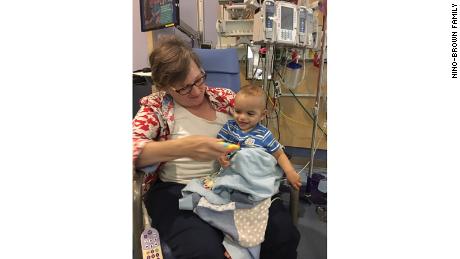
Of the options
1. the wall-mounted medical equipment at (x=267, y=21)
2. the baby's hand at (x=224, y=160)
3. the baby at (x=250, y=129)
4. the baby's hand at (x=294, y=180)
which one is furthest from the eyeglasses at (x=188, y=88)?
the wall-mounted medical equipment at (x=267, y=21)

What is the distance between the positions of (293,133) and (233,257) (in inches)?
74.2

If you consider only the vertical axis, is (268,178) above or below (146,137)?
below

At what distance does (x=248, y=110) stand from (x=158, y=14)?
130 centimetres

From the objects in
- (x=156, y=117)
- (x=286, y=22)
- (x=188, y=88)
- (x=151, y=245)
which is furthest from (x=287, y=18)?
(x=151, y=245)

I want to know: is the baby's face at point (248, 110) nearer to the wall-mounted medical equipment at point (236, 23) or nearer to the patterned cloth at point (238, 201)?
the patterned cloth at point (238, 201)

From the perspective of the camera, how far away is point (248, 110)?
112 cm

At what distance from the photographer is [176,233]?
0.86m

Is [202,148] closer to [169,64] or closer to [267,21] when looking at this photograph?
[169,64]

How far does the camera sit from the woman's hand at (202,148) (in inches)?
33.5
